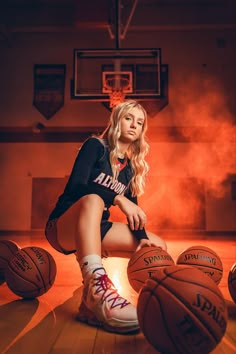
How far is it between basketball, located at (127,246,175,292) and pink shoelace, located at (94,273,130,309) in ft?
1.29

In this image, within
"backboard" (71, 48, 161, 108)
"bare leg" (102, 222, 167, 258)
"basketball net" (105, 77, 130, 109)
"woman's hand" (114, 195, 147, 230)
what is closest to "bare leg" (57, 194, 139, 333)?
"woman's hand" (114, 195, 147, 230)

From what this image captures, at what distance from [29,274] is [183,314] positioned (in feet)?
3.31

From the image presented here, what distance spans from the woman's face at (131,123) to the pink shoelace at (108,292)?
861 millimetres

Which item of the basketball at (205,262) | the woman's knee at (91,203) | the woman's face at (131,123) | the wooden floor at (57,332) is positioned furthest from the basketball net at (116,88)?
the woman's knee at (91,203)

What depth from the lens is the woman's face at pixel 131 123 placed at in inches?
72.1

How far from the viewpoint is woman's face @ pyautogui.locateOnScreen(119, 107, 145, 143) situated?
1832mm

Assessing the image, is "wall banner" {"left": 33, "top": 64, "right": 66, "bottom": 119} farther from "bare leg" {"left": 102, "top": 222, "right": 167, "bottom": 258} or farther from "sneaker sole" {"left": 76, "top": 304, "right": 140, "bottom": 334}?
"sneaker sole" {"left": 76, "top": 304, "right": 140, "bottom": 334}

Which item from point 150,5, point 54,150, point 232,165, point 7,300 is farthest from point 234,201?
point 7,300

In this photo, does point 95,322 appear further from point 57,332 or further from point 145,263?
point 145,263

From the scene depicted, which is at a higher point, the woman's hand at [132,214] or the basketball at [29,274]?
the woman's hand at [132,214]

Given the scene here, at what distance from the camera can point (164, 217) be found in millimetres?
7164

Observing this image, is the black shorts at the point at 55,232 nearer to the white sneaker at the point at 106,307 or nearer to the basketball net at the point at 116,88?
the white sneaker at the point at 106,307

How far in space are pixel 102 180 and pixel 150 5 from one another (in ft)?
23.3

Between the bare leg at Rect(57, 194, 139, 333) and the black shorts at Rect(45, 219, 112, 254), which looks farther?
the black shorts at Rect(45, 219, 112, 254)
